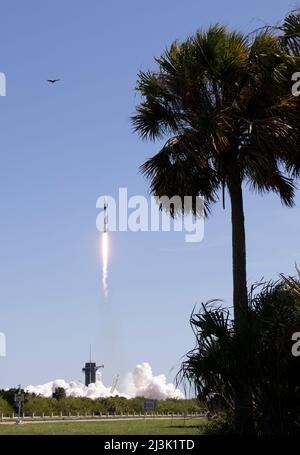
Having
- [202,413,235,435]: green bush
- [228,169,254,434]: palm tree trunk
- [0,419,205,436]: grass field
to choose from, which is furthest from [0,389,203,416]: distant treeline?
[228,169,254,434]: palm tree trunk

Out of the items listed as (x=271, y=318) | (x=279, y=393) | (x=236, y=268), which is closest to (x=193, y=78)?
(x=236, y=268)

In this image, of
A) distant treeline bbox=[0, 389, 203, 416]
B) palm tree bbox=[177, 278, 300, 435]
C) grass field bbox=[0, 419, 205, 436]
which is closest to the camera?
palm tree bbox=[177, 278, 300, 435]

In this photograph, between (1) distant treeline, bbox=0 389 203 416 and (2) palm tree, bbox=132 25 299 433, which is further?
(1) distant treeline, bbox=0 389 203 416

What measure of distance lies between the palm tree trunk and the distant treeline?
63355 mm

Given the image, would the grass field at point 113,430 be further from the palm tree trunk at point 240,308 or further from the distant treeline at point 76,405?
the distant treeline at point 76,405

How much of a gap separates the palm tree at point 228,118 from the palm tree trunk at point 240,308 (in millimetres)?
→ 31

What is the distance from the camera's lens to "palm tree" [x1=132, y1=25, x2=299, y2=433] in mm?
19922

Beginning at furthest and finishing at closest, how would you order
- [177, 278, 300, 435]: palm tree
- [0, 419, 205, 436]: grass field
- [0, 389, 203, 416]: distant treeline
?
[0, 389, 203, 416]: distant treeline < [0, 419, 205, 436]: grass field < [177, 278, 300, 435]: palm tree

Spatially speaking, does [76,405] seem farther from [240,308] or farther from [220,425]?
[240,308]

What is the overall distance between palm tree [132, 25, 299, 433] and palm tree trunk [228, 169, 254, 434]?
0.10ft

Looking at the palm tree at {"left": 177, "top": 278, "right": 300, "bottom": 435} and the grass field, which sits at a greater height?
the palm tree at {"left": 177, "top": 278, "right": 300, "bottom": 435}

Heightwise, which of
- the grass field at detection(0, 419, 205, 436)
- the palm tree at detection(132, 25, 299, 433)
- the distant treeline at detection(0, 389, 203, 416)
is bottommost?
the distant treeline at detection(0, 389, 203, 416)

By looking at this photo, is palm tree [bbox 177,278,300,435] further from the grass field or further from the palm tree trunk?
the grass field
